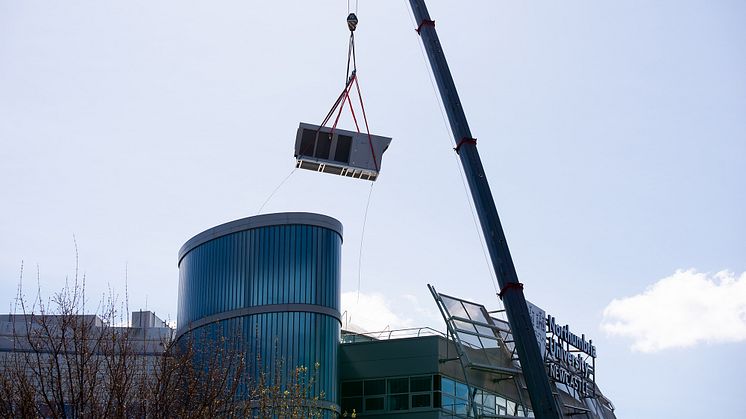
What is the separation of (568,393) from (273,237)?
2084cm

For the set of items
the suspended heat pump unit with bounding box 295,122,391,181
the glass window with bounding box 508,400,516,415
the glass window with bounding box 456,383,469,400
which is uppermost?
the suspended heat pump unit with bounding box 295,122,391,181

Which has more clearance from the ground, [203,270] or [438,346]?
[203,270]

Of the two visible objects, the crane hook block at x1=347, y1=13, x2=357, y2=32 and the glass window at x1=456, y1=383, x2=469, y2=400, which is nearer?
the crane hook block at x1=347, y1=13, x2=357, y2=32

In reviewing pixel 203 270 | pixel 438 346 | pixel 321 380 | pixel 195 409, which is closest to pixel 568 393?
pixel 438 346

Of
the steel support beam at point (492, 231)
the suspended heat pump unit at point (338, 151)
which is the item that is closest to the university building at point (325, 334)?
the suspended heat pump unit at point (338, 151)

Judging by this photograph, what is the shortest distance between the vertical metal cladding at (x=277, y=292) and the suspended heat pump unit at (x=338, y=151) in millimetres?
8870

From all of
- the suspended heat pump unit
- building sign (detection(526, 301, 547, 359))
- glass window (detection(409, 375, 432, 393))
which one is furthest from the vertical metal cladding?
building sign (detection(526, 301, 547, 359))

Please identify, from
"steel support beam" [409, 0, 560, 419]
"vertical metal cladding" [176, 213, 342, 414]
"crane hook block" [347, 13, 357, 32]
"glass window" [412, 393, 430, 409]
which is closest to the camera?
"steel support beam" [409, 0, 560, 419]

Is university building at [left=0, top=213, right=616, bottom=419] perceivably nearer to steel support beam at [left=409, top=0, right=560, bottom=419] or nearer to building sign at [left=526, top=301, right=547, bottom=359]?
building sign at [left=526, top=301, right=547, bottom=359]

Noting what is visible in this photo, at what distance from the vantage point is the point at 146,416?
93.8 ft

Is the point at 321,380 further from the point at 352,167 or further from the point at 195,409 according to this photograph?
the point at 195,409

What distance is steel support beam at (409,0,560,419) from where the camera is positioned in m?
36.5

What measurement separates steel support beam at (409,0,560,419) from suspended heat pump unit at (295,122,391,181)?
448 centimetres

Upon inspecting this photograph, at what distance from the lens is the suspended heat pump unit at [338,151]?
4609 centimetres
